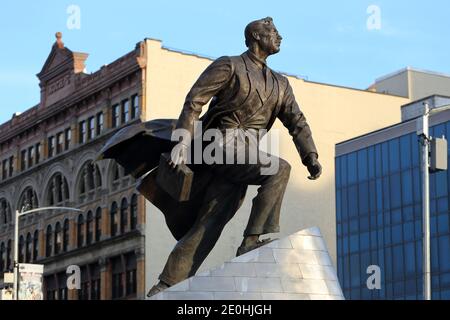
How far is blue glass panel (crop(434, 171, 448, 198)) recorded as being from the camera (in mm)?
63194

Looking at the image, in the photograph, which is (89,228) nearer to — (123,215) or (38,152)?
(123,215)

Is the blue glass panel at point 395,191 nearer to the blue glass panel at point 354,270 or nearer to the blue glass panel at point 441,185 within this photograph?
the blue glass panel at point 441,185

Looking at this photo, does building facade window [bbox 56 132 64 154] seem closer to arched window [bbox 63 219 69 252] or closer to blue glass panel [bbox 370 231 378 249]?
arched window [bbox 63 219 69 252]

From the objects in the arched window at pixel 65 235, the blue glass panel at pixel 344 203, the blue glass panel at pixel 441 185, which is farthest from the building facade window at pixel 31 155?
the blue glass panel at pixel 441 185

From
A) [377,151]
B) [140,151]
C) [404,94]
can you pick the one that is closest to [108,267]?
[377,151]

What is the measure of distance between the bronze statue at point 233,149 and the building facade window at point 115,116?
55310 millimetres

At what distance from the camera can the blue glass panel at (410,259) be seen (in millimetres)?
64875

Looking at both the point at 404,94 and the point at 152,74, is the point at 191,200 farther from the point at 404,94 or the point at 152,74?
the point at 404,94

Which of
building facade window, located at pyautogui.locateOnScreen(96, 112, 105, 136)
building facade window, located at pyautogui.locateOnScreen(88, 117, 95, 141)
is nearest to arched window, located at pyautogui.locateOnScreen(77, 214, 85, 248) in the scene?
building facade window, located at pyautogui.locateOnScreen(88, 117, 95, 141)

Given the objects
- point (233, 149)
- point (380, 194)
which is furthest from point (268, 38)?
point (380, 194)

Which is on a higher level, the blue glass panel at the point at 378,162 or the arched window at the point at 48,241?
the blue glass panel at the point at 378,162

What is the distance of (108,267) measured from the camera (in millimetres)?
72750

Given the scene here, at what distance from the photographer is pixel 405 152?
Result: 66438 millimetres

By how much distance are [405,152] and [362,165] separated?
14.4 feet
